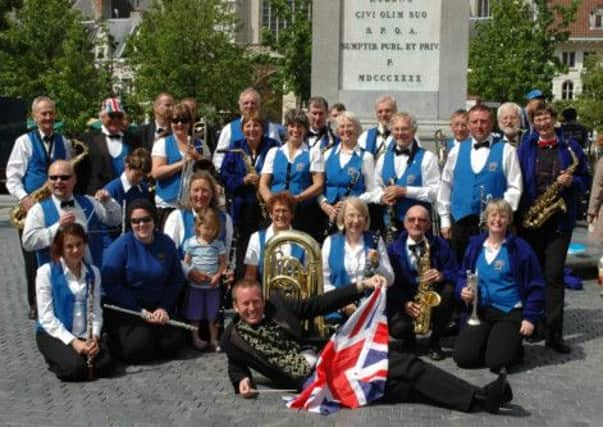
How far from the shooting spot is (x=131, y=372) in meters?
7.71

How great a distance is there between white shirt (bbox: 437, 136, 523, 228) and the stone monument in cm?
384

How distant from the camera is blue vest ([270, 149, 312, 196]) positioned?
9.08 metres

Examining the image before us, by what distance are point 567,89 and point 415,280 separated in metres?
91.8

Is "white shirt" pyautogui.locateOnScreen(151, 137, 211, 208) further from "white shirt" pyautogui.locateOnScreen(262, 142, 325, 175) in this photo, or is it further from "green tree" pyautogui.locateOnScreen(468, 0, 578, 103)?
"green tree" pyautogui.locateOnScreen(468, 0, 578, 103)

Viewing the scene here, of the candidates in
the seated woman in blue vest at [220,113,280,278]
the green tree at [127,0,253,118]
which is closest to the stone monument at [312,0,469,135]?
the seated woman in blue vest at [220,113,280,278]

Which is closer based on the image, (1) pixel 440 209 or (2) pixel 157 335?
(2) pixel 157 335

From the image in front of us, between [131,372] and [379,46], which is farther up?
[379,46]

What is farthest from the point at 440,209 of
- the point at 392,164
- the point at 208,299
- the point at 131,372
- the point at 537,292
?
the point at 131,372

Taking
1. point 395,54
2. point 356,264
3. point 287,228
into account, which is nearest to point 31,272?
point 287,228

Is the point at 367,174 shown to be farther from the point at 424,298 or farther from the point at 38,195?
the point at 38,195

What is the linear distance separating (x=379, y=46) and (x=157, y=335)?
19.7ft

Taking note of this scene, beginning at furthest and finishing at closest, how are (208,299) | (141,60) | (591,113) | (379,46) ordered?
(591,113) < (141,60) < (379,46) < (208,299)

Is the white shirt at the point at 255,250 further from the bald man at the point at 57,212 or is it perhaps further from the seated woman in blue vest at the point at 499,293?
the seated woman in blue vest at the point at 499,293

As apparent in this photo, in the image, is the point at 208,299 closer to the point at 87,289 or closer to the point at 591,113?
the point at 87,289
